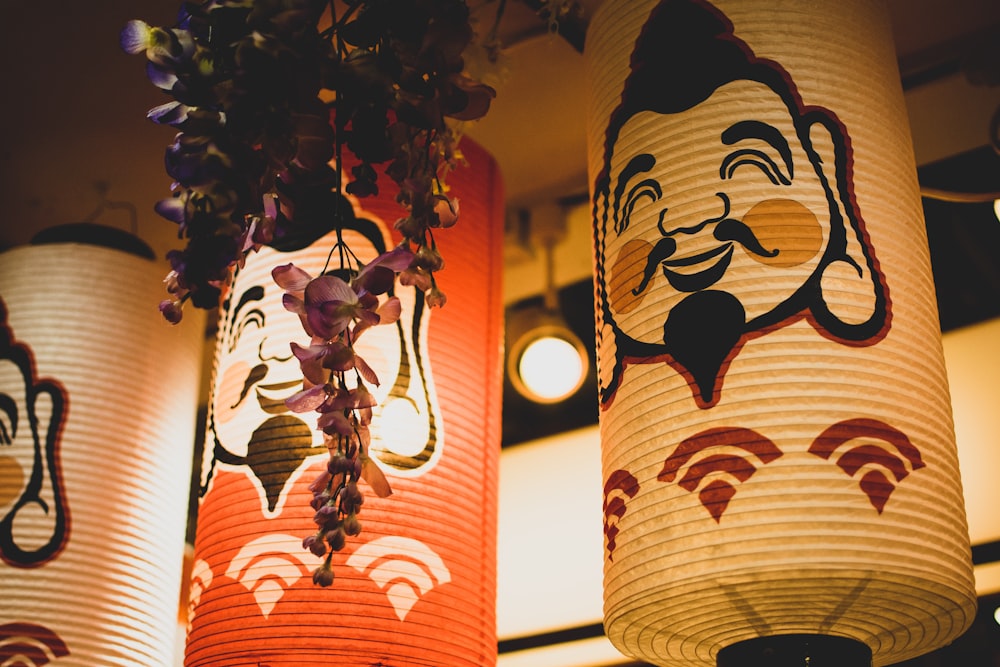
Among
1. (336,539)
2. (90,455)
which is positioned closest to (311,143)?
(336,539)

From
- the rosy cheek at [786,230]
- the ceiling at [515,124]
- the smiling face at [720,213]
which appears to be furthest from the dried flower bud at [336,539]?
the ceiling at [515,124]

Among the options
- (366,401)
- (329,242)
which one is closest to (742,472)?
(366,401)

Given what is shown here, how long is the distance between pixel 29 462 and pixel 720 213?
5.05ft

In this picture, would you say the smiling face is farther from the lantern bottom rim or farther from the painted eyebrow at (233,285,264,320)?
the painted eyebrow at (233,285,264,320)

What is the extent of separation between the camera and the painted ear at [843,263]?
1.31 meters

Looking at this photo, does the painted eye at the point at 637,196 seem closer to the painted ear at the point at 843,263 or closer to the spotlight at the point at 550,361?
the painted ear at the point at 843,263

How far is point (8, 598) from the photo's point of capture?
2.04 metres

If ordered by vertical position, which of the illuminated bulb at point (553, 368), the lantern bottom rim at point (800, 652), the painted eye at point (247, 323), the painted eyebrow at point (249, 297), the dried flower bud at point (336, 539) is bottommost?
the lantern bottom rim at point (800, 652)

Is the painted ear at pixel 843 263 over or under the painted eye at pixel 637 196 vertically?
under

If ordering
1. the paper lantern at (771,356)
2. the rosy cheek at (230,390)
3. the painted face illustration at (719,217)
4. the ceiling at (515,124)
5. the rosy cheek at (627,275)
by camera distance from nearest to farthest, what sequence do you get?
the paper lantern at (771,356), the painted face illustration at (719,217), the rosy cheek at (627,275), the rosy cheek at (230,390), the ceiling at (515,124)

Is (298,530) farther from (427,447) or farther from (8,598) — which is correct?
(8,598)

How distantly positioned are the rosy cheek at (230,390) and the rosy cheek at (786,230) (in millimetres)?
883

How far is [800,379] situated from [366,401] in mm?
562

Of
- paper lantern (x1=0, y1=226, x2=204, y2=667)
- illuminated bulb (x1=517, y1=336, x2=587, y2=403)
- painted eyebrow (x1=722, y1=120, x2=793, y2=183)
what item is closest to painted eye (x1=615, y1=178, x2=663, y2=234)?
painted eyebrow (x1=722, y1=120, x2=793, y2=183)
